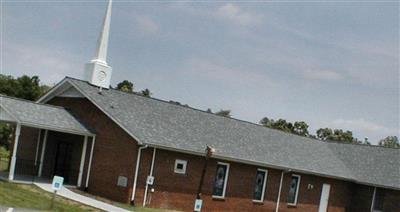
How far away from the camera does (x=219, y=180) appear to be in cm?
2900

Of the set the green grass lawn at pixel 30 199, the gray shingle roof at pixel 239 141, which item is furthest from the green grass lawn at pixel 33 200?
the gray shingle roof at pixel 239 141

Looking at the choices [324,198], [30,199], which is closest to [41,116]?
[30,199]

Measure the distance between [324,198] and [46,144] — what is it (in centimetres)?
1704

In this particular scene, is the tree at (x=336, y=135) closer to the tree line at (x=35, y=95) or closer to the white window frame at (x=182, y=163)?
the tree line at (x=35, y=95)

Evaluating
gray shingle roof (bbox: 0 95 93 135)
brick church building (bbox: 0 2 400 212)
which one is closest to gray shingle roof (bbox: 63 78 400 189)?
brick church building (bbox: 0 2 400 212)

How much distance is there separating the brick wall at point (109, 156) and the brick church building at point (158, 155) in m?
0.04

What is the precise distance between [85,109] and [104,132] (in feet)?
6.32

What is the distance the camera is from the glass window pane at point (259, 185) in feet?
102

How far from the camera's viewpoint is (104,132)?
2683 cm

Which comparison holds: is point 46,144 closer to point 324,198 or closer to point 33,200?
point 33,200

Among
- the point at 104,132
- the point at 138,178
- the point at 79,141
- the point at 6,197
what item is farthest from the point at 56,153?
the point at 6,197

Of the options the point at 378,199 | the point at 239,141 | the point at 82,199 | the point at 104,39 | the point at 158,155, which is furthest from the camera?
the point at 378,199

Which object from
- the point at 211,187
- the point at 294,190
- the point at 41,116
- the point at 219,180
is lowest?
the point at 294,190

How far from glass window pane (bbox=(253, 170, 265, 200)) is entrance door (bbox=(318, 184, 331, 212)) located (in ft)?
20.1
